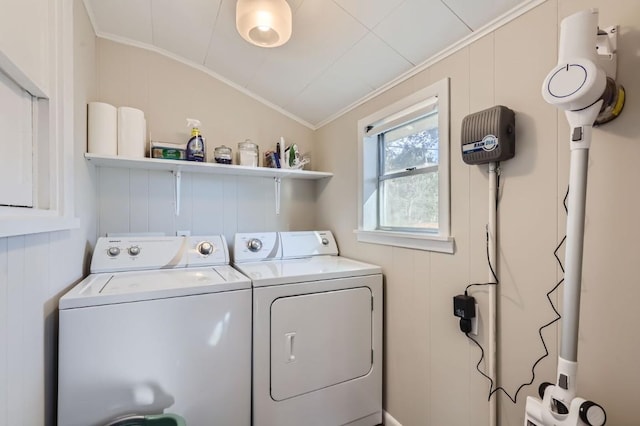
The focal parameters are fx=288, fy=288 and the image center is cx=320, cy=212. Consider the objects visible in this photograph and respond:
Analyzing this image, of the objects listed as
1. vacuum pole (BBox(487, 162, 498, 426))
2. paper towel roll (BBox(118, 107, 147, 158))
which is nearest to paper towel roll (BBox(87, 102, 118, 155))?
paper towel roll (BBox(118, 107, 147, 158))

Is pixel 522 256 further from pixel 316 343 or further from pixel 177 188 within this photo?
pixel 177 188

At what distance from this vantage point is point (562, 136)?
39.4 inches

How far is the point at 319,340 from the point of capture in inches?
62.7

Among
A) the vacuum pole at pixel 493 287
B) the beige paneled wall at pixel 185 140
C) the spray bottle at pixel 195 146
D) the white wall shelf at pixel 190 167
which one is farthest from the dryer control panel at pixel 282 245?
A: the vacuum pole at pixel 493 287

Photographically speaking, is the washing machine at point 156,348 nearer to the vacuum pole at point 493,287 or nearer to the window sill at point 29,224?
the window sill at point 29,224

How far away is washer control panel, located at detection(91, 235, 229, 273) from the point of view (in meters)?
1.65

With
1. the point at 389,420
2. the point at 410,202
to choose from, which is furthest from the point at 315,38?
the point at 389,420

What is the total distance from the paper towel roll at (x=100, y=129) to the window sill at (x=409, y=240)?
1.65 m

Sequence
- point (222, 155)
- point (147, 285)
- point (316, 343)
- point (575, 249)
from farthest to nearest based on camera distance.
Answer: point (222, 155) → point (316, 343) → point (147, 285) → point (575, 249)

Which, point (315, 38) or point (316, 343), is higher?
point (315, 38)

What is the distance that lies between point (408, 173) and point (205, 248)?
141 centimetres

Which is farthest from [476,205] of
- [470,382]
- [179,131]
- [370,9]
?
[179,131]

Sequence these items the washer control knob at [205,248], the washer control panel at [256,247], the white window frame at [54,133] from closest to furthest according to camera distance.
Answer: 1. the white window frame at [54,133]
2. the washer control knob at [205,248]
3. the washer control panel at [256,247]

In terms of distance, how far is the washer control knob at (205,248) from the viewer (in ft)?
6.24
